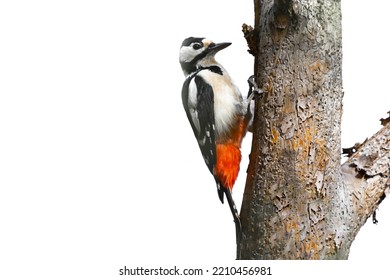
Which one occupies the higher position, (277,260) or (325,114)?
(325,114)

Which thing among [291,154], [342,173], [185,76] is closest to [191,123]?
[185,76]

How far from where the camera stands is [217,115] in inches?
126

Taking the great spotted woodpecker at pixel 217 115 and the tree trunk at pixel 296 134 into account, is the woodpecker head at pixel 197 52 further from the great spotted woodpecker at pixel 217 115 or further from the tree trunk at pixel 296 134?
the tree trunk at pixel 296 134

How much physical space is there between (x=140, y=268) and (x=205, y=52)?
1.24m

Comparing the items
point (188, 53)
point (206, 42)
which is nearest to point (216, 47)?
point (206, 42)

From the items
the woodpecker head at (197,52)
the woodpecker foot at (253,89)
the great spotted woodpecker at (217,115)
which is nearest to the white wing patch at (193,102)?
the great spotted woodpecker at (217,115)

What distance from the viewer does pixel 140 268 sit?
123 inches

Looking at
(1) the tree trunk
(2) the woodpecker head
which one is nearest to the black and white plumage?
(2) the woodpecker head

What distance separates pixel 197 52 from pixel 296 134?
0.77 m

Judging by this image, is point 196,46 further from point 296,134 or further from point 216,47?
point 296,134

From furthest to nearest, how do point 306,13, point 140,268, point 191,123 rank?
point 191,123 → point 140,268 → point 306,13

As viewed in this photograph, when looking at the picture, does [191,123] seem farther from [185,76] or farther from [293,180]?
[293,180]

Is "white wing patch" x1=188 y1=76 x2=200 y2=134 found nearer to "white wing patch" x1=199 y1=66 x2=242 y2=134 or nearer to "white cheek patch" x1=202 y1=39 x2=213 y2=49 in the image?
"white wing patch" x1=199 y1=66 x2=242 y2=134

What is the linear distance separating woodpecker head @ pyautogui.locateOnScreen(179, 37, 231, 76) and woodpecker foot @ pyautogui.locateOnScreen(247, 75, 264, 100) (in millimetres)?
252
